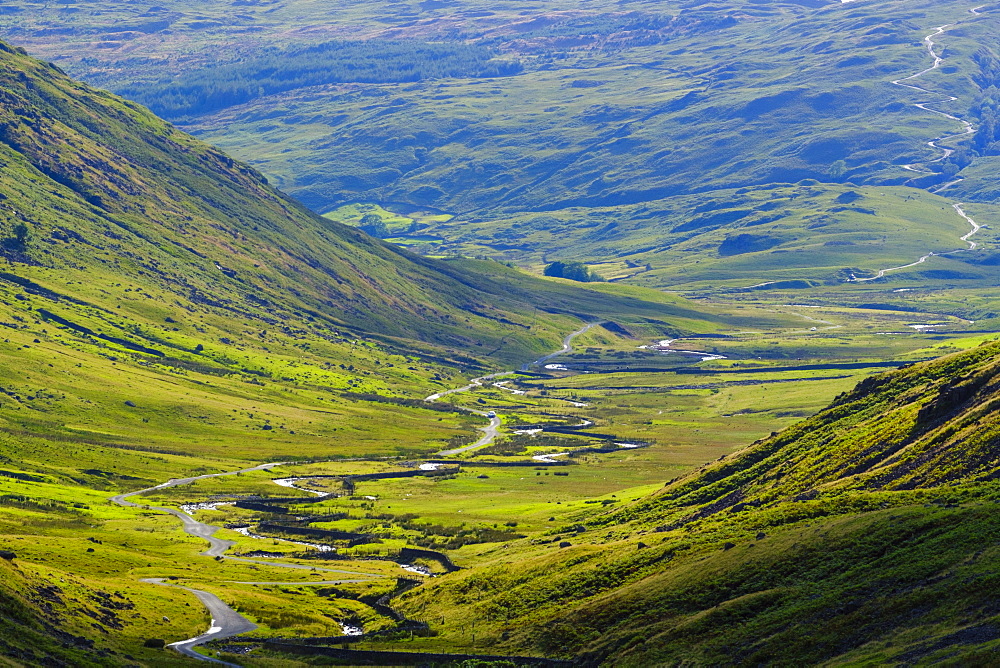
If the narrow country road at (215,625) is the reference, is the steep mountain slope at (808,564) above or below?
above

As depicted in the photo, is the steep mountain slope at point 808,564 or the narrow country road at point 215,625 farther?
the narrow country road at point 215,625

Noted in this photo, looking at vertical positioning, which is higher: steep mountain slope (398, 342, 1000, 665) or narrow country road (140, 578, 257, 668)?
steep mountain slope (398, 342, 1000, 665)

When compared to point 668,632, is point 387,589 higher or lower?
lower

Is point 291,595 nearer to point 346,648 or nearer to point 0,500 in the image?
point 346,648

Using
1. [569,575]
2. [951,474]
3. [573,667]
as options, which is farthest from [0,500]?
[951,474]

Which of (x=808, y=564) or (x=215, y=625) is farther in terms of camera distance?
(x=215, y=625)

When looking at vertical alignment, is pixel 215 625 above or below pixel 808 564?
below

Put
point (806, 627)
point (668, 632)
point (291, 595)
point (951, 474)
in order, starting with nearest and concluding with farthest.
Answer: point (806, 627)
point (668, 632)
point (951, 474)
point (291, 595)

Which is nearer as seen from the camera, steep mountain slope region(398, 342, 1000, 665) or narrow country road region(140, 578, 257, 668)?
steep mountain slope region(398, 342, 1000, 665)
